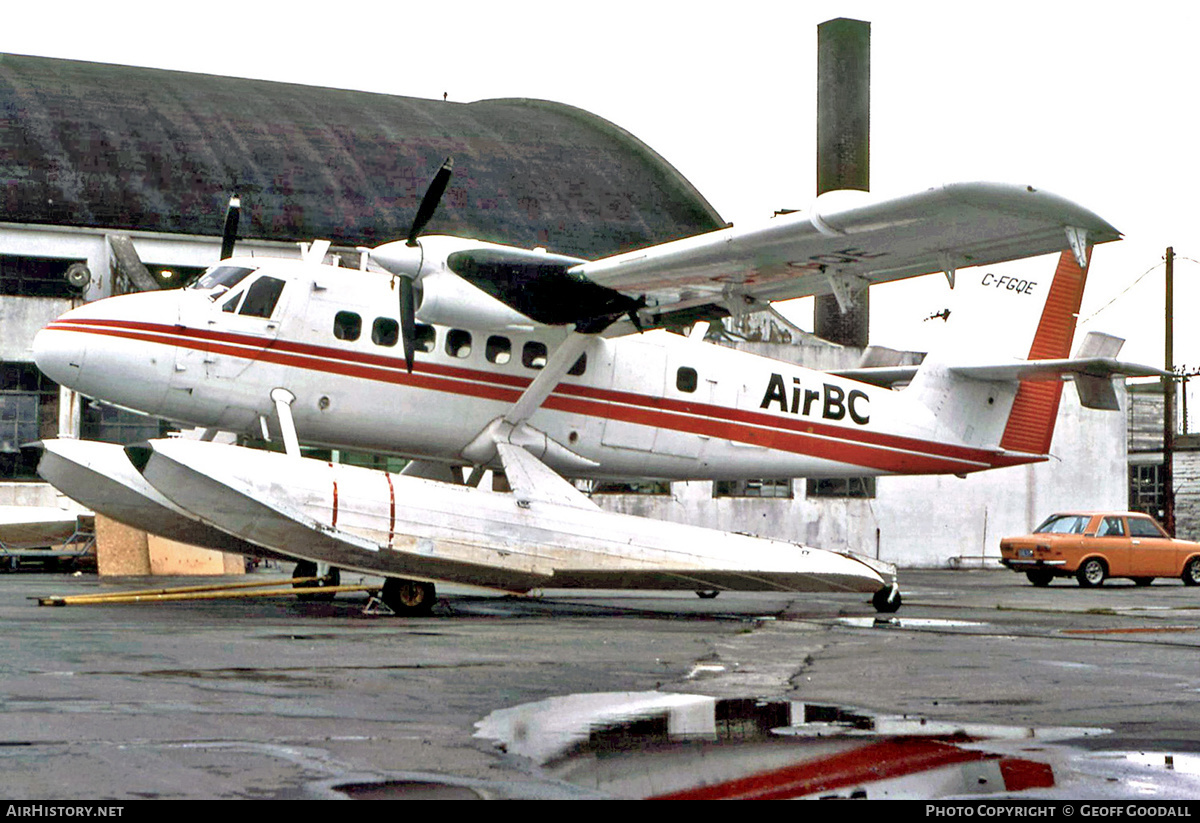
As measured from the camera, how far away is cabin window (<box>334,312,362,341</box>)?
53.4 feet

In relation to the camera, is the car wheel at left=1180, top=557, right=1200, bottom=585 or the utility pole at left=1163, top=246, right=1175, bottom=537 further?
the utility pole at left=1163, top=246, right=1175, bottom=537

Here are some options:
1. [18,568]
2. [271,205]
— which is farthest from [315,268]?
[271,205]

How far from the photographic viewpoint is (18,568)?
25.9 m

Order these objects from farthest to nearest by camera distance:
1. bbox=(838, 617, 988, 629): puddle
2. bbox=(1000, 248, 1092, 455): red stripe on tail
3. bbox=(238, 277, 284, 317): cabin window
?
1. bbox=(1000, 248, 1092, 455): red stripe on tail
2. bbox=(238, 277, 284, 317): cabin window
3. bbox=(838, 617, 988, 629): puddle

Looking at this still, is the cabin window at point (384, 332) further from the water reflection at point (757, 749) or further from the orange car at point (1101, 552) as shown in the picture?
the orange car at point (1101, 552)

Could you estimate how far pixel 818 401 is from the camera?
750 inches

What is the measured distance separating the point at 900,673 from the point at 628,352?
9351 millimetres

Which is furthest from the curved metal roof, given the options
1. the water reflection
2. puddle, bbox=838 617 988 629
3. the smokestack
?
the water reflection

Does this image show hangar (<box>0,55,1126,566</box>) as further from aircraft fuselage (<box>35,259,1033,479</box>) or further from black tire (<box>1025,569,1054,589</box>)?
aircraft fuselage (<box>35,259,1033,479</box>)

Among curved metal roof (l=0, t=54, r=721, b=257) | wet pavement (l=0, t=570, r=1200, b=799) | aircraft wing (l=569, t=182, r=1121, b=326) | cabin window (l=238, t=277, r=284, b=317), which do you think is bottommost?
wet pavement (l=0, t=570, r=1200, b=799)

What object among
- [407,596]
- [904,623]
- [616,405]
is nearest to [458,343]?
[616,405]

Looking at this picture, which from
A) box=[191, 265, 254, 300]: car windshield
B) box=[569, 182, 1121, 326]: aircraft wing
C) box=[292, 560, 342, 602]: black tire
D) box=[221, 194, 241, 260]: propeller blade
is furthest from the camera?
box=[221, 194, 241, 260]: propeller blade

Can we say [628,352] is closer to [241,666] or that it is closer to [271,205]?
[241,666]
